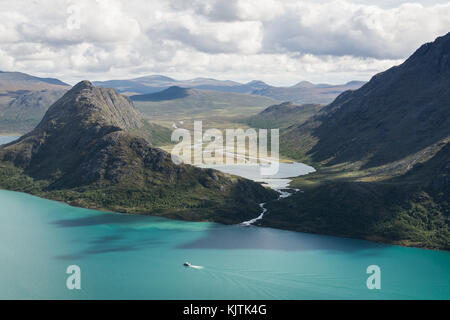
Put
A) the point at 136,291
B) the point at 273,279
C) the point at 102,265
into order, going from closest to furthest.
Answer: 1. the point at 136,291
2. the point at 273,279
3. the point at 102,265
